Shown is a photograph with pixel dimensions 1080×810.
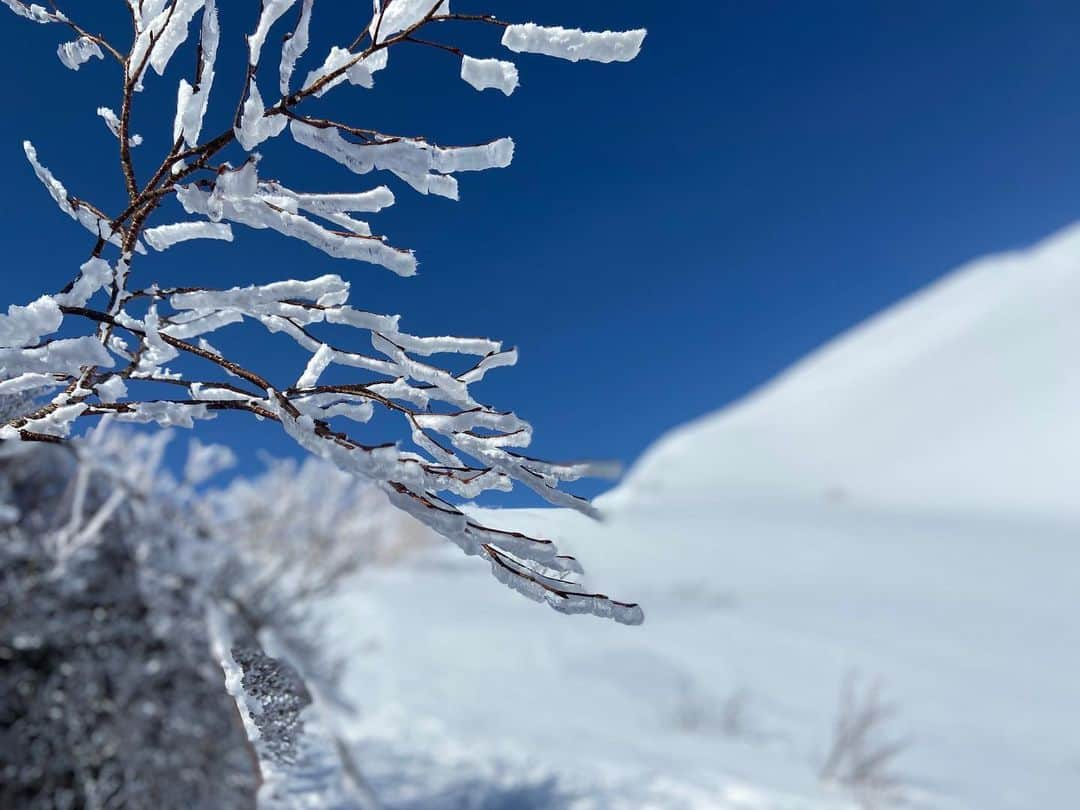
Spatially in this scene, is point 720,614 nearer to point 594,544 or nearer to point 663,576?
point 663,576

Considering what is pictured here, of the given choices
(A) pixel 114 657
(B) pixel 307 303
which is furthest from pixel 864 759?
(B) pixel 307 303

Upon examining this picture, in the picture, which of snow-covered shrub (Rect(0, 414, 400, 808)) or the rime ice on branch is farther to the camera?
snow-covered shrub (Rect(0, 414, 400, 808))

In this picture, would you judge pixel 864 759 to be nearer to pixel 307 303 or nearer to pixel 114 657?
pixel 114 657

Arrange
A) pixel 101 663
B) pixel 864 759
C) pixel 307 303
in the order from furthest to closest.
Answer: pixel 864 759 → pixel 101 663 → pixel 307 303

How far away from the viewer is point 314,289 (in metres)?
0.85

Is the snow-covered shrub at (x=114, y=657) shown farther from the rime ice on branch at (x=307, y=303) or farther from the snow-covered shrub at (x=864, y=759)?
the snow-covered shrub at (x=864, y=759)

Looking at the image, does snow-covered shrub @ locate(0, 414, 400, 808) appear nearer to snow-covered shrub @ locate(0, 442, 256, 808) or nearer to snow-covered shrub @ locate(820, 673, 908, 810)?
snow-covered shrub @ locate(0, 442, 256, 808)

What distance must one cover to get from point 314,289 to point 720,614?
33.7ft

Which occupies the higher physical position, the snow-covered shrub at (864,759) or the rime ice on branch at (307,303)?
the snow-covered shrub at (864,759)

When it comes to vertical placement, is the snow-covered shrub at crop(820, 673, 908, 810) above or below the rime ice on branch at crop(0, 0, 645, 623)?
above

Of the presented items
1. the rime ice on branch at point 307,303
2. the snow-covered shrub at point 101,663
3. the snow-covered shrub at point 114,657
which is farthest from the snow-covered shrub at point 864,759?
the rime ice on branch at point 307,303

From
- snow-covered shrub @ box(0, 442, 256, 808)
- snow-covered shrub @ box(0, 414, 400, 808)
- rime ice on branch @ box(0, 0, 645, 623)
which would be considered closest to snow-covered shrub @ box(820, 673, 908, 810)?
snow-covered shrub @ box(0, 414, 400, 808)

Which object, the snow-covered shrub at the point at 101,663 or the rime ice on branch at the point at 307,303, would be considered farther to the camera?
the snow-covered shrub at the point at 101,663

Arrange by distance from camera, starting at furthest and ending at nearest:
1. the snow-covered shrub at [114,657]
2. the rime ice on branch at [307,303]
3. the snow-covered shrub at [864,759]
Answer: the snow-covered shrub at [864,759], the snow-covered shrub at [114,657], the rime ice on branch at [307,303]
